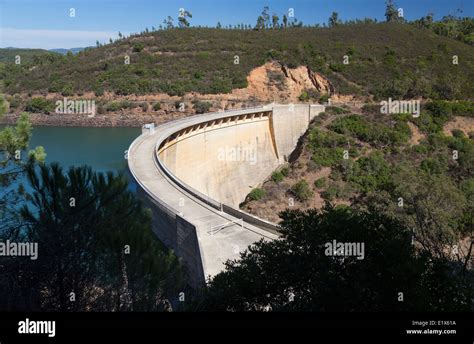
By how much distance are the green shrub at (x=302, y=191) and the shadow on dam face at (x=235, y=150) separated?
3.49 metres

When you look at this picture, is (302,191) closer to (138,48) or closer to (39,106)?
(39,106)

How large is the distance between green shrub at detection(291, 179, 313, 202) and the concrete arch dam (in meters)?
3.51

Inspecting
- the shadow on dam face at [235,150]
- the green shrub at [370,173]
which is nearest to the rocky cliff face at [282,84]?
the shadow on dam face at [235,150]

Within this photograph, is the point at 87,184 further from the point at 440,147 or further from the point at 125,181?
the point at 440,147

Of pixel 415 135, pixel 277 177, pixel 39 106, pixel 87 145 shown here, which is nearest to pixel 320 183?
pixel 277 177

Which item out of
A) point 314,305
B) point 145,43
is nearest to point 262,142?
point 314,305

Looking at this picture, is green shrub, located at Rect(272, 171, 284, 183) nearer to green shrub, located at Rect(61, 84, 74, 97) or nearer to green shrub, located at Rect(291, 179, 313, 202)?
green shrub, located at Rect(291, 179, 313, 202)

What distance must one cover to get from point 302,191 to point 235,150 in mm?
5822

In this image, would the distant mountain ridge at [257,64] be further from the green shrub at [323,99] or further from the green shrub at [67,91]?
the green shrub at [323,99]

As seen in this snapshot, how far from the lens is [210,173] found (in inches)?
922

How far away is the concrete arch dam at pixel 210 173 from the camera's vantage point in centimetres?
1089

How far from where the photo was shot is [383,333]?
4.23 m

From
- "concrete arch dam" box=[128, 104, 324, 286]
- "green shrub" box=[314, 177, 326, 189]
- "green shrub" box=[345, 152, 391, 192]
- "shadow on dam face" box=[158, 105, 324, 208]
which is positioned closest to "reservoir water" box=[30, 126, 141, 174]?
"shadow on dam face" box=[158, 105, 324, 208]

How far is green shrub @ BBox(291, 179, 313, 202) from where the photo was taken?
2358cm
